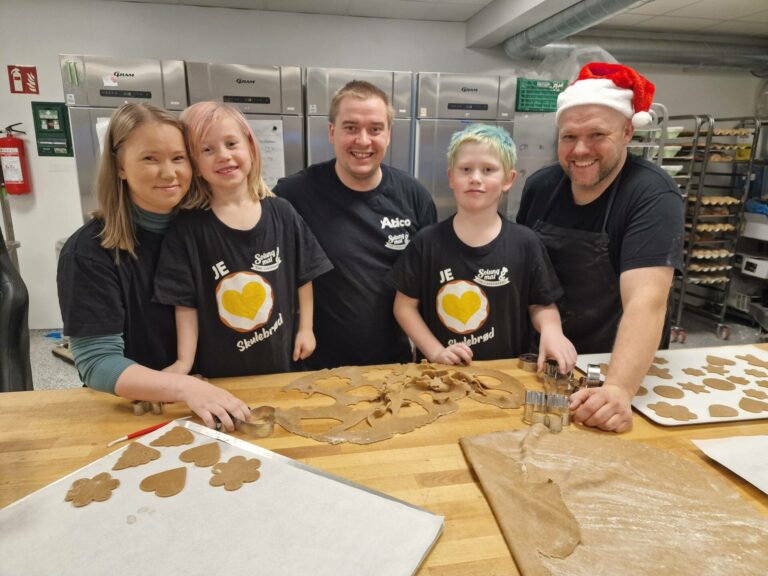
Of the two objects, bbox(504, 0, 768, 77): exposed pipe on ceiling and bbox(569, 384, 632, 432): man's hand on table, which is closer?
bbox(569, 384, 632, 432): man's hand on table

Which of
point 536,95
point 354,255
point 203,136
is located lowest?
point 354,255

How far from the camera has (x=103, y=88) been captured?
3312 millimetres

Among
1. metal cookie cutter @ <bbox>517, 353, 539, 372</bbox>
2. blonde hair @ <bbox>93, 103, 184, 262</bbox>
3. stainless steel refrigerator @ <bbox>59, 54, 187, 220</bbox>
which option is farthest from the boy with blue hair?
stainless steel refrigerator @ <bbox>59, 54, 187, 220</bbox>

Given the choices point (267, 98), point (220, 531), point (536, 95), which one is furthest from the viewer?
point (536, 95)

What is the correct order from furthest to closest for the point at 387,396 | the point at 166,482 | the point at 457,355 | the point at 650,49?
the point at 650,49, the point at 457,355, the point at 387,396, the point at 166,482

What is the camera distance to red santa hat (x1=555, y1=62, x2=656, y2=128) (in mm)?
1389

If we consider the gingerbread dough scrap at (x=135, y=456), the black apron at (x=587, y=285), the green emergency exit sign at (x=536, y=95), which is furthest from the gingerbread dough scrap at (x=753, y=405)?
the green emergency exit sign at (x=536, y=95)

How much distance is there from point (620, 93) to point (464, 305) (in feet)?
2.51

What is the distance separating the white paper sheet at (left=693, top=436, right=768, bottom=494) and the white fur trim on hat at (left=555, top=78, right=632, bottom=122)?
93 centimetres

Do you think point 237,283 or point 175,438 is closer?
point 175,438

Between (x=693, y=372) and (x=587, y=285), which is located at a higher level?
(x=587, y=285)

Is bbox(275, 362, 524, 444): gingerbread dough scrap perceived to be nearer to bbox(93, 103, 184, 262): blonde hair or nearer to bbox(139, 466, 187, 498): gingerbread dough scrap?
bbox(139, 466, 187, 498): gingerbread dough scrap

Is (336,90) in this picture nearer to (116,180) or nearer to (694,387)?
(116,180)

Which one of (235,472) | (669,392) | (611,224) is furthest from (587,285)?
(235,472)
